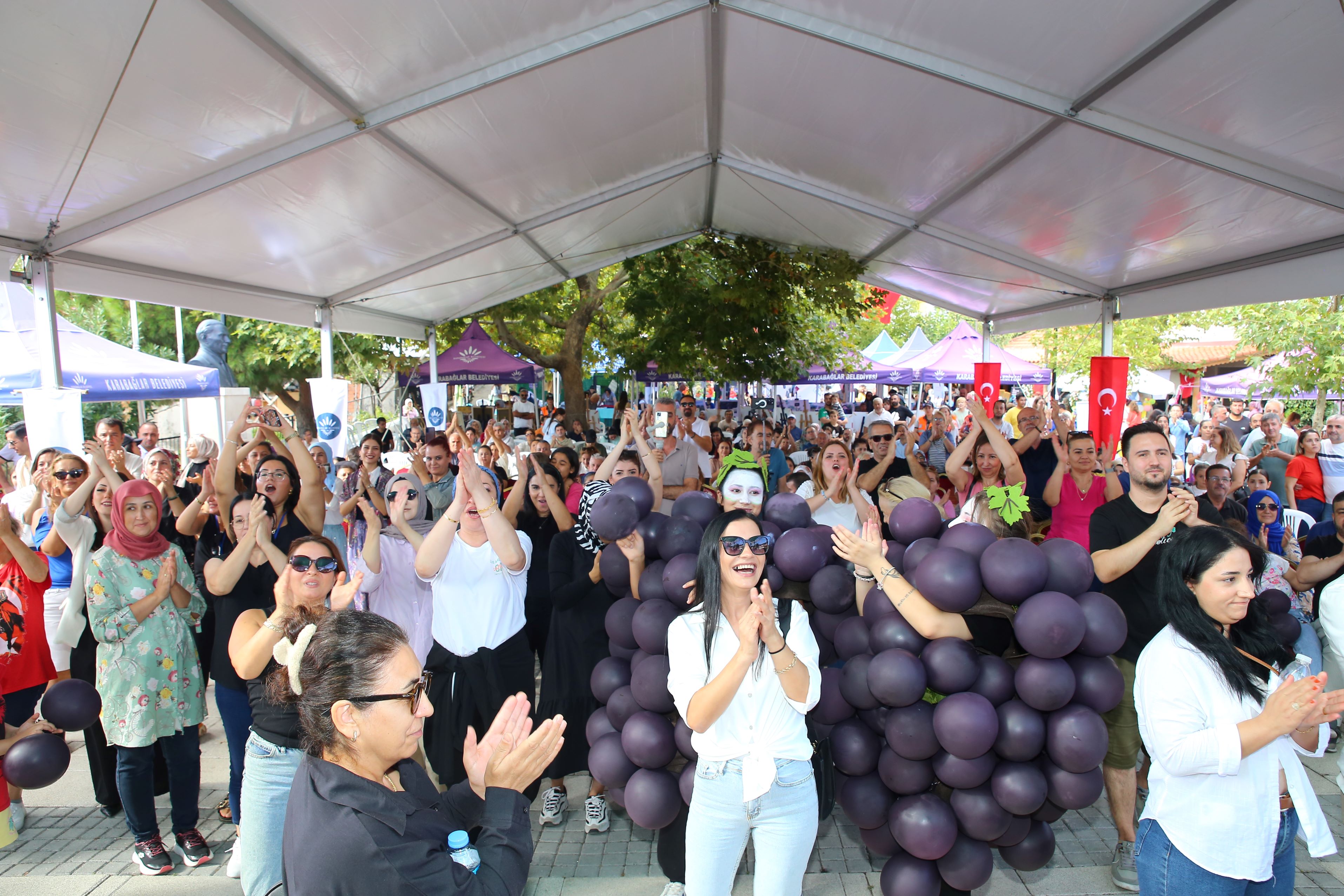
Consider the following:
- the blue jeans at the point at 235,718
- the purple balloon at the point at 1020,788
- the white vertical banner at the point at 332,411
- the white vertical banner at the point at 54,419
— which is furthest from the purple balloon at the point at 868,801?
the white vertical banner at the point at 332,411

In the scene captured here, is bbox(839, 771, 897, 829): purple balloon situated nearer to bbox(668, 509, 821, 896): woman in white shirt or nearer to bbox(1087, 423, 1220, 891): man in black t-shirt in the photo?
bbox(668, 509, 821, 896): woman in white shirt

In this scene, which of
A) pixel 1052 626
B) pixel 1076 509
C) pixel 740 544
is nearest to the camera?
pixel 740 544

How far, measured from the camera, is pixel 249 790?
8.65ft

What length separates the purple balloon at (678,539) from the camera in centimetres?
343

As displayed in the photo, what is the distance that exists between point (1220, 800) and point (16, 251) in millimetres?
7219

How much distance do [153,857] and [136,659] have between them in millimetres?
923

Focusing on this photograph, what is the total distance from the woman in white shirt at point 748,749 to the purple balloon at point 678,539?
2.93 ft

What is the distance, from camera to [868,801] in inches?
121

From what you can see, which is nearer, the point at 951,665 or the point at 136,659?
the point at 951,665

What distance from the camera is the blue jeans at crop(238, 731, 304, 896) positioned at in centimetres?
257

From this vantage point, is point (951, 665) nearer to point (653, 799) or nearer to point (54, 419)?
point (653, 799)

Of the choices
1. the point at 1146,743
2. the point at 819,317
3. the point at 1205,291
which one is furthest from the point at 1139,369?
the point at 1146,743

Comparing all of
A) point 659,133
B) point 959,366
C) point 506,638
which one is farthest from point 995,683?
point 959,366

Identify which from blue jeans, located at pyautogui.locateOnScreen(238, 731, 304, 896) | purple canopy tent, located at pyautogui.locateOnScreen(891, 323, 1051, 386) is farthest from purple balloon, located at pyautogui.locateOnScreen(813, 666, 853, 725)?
purple canopy tent, located at pyautogui.locateOnScreen(891, 323, 1051, 386)
